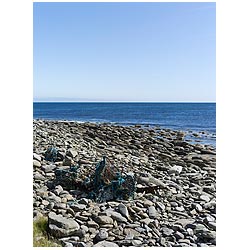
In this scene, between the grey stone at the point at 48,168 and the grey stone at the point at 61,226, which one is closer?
the grey stone at the point at 61,226

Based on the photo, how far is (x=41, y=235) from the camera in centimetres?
264

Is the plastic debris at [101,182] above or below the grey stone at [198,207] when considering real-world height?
above

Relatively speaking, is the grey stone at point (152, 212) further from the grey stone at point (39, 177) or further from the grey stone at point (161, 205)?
the grey stone at point (39, 177)

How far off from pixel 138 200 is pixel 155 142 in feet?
16.8

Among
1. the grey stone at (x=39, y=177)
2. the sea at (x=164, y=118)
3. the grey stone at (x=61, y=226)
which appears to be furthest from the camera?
the sea at (x=164, y=118)

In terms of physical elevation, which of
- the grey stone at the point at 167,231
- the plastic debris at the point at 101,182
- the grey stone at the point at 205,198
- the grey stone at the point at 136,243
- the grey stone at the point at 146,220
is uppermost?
the plastic debris at the point at 101,182

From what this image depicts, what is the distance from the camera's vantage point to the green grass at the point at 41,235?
2539mm

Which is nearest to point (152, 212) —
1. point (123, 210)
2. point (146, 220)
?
point (146, 220)

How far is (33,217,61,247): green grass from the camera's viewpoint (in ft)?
8.33

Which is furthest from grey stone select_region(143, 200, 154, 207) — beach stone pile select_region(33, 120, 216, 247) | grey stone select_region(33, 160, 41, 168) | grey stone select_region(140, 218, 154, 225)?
grey stone select_region(33, 160, 41, 168)

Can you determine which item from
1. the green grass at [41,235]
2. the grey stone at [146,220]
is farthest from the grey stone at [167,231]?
the green grass at [41,235]
